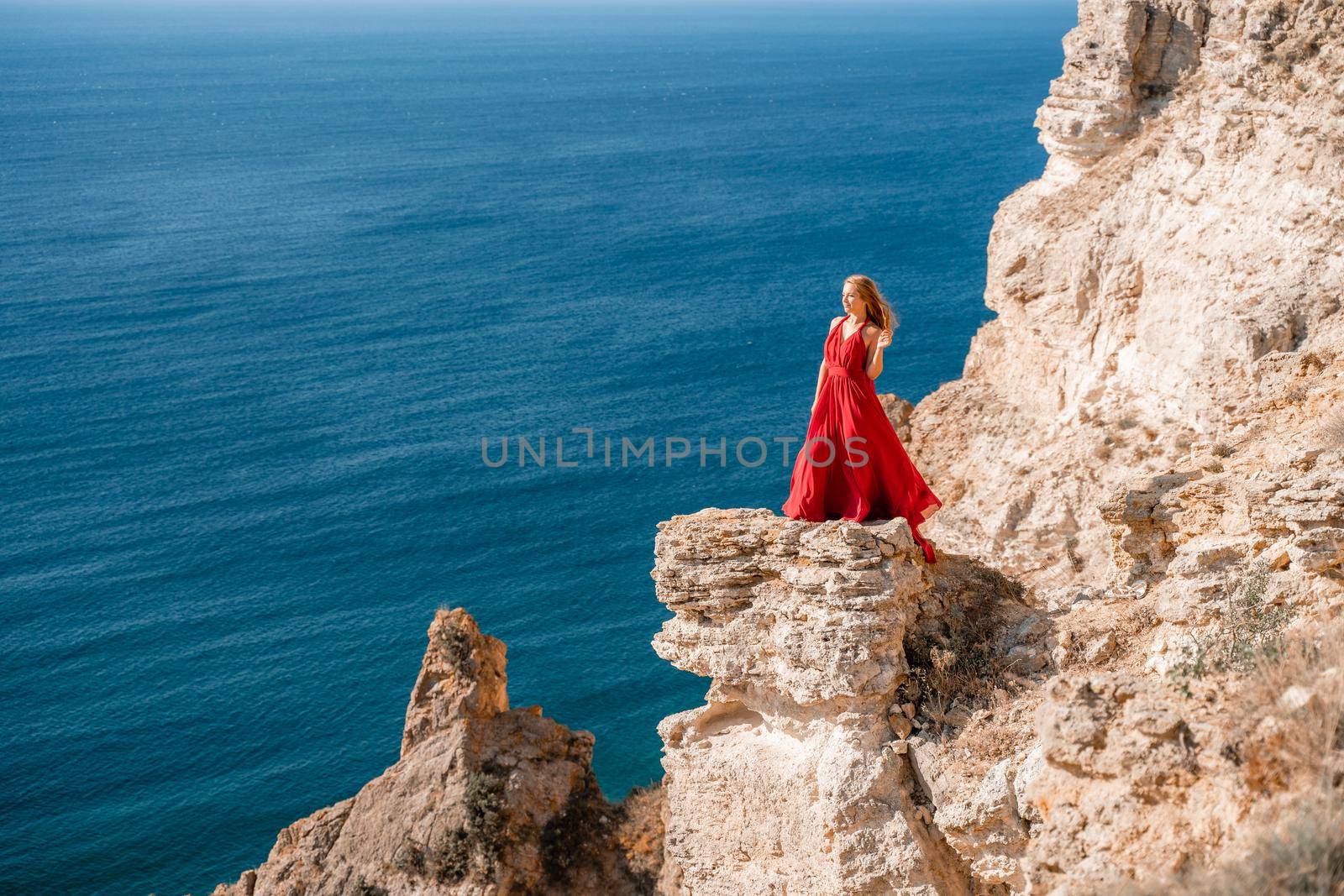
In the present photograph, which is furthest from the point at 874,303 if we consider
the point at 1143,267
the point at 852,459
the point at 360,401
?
the point at 360,401

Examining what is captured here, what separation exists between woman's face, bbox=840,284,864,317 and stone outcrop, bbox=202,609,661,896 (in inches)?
299

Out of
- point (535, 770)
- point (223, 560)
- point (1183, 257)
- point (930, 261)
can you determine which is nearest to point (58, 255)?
point (223, 560)

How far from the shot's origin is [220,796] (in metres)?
27.3

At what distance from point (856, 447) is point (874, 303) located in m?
1.31

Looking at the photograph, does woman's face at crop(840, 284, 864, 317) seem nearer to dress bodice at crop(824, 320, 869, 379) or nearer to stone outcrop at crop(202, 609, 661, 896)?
dress bodice at crop(824, 320, 869, 379)

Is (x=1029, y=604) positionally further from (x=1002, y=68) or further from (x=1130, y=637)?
(x=1002, y=68)

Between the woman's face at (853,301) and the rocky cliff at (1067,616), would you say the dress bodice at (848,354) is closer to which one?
the woman's face at (853,301)

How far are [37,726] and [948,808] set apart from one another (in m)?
27.0

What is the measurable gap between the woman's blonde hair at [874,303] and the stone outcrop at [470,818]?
7.60 meters

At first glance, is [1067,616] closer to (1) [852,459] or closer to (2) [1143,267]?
(1) [852,459]

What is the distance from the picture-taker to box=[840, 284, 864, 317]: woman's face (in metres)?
10.8

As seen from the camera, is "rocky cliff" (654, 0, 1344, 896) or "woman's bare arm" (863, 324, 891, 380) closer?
"rocky cliff" (654, 0, 1344, 896)

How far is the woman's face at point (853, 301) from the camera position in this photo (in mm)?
10766

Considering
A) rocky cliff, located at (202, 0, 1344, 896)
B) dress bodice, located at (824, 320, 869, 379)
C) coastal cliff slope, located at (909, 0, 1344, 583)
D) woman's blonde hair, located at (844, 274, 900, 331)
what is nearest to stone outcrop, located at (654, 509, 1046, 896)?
rocky cliff, located at (202, 0, 1344, 896)
